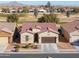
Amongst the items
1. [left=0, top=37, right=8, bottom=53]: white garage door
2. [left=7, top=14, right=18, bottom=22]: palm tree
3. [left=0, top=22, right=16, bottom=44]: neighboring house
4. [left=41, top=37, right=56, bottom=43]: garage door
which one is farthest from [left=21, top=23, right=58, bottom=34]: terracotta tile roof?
[left=7, top=14, right=18, bottom=22]: palm tree

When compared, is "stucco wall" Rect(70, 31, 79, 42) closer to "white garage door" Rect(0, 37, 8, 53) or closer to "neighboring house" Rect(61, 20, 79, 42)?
"neighboring house" Rect(61, 20, 79, 42)

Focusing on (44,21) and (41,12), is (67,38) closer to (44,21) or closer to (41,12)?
(44,21)

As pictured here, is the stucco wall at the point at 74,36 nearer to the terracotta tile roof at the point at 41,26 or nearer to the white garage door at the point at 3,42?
the terracotta tile roof at the point at 41,26

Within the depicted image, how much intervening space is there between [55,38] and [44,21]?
0.87 m

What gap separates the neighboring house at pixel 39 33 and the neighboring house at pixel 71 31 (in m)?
0.32

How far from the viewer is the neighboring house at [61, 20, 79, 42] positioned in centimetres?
734

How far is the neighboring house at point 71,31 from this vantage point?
7340mm

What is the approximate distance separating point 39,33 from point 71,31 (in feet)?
2.83

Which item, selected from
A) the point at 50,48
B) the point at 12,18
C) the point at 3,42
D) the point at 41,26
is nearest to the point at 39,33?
the point at 41,26

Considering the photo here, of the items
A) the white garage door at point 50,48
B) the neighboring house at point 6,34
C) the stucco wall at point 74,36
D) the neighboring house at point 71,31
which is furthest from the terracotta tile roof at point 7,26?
the stucco wall at point 74,36

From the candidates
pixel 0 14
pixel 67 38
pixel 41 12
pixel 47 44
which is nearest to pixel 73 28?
pixel 67 38

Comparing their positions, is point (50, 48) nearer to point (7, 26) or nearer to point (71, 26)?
point (71, 26)

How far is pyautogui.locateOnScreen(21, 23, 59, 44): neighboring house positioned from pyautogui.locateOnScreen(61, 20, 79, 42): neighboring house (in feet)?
1.04

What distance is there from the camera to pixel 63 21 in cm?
855
